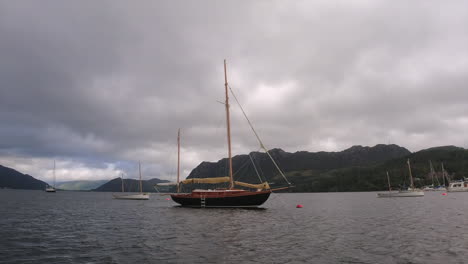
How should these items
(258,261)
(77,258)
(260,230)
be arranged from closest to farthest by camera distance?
(258,261), (77,258), (260,230)

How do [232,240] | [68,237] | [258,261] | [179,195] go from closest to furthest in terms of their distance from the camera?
[258,261]
[232,240]
[68,237]
[179,195]

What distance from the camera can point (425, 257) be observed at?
18.1 meters

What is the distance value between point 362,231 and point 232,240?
13.5 meters

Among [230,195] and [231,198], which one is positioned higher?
[230,195]

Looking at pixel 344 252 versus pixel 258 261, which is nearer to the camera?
pixel 258 261

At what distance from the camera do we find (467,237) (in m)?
24.5

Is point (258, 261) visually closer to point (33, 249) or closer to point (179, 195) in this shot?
point (33, 249)

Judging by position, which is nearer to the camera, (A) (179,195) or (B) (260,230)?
(B) (260,230)

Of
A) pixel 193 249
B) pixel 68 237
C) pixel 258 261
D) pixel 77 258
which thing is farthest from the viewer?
pixel 68 237

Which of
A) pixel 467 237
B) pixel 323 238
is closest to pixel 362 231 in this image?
pixel 323 238

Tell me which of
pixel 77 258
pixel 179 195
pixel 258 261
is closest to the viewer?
pixel 258 261

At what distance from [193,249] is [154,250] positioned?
279 cm

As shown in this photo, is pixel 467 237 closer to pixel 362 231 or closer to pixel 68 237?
pixel 362 231

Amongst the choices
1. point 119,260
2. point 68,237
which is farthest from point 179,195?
point 119,260
